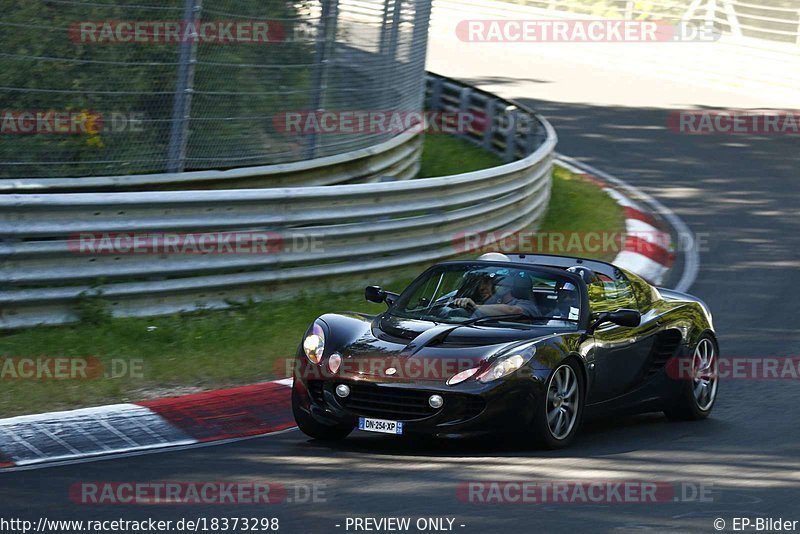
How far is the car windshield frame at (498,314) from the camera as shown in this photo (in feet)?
25.3

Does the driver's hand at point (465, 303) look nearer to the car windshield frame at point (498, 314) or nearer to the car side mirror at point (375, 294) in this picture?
the car windshield frame at point (498, 314)

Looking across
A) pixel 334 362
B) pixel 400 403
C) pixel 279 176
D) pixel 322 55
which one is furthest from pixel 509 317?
pixel 322 55

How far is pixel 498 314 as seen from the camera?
7.78m

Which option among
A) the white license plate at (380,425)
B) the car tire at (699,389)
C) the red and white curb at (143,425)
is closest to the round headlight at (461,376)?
the white license plate at (380,425)

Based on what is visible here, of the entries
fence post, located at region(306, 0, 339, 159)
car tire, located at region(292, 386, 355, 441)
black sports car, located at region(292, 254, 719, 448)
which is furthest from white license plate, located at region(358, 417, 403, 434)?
fence post, located at region(306, 0, 339, 159)

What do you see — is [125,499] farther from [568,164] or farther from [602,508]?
[568,164]

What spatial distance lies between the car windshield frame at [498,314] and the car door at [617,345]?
0.53 ft

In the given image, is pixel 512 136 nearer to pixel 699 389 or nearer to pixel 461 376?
pixel 699 389

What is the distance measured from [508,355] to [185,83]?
15.2 feet

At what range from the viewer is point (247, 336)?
981 cm

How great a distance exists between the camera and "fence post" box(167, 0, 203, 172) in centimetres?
1030

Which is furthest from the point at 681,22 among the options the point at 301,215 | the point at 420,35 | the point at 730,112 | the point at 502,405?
the point at 502,405

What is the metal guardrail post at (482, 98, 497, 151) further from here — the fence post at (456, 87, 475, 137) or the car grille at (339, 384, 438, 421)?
the car grille at (339, 384, 438, 421)

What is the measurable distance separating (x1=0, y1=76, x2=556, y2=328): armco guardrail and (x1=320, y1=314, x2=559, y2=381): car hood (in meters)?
2.49
